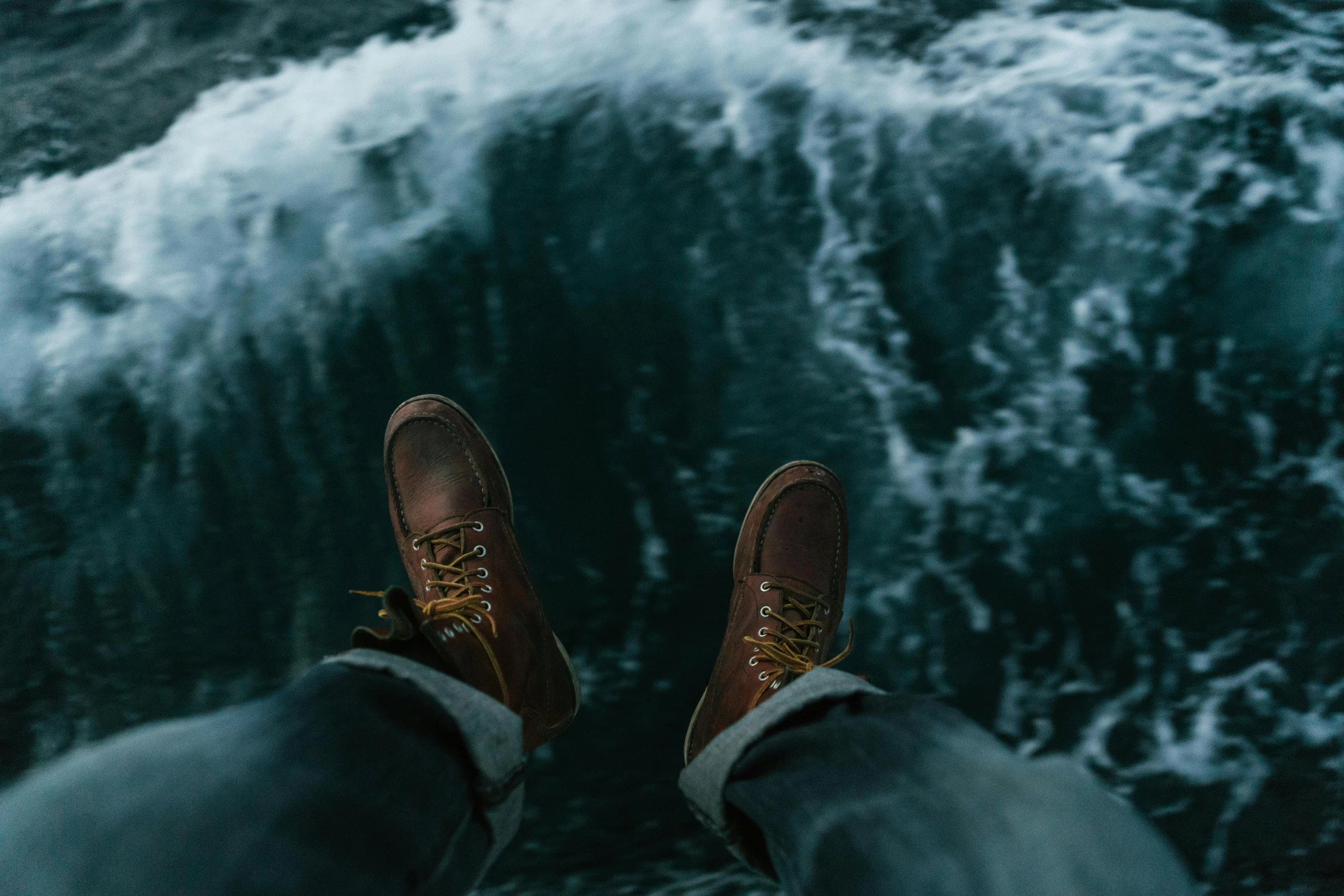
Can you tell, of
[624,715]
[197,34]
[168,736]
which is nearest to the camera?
[168,736]

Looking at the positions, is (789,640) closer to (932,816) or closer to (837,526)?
(837,526)

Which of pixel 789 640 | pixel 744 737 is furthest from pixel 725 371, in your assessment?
pixel 744 737

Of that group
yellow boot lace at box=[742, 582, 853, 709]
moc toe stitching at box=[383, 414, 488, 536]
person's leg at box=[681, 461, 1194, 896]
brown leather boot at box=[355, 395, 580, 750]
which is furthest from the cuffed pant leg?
moc toe stitching at box=[383, 414, 488, 536]

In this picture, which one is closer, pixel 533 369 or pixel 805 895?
pixel 805 895

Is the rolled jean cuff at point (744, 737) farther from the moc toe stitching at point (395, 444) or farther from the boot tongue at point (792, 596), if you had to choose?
the moc toe stitching at point (395, 444)

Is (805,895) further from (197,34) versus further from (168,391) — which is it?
(197,34)

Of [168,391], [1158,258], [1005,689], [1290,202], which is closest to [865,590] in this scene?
[1005,689]
